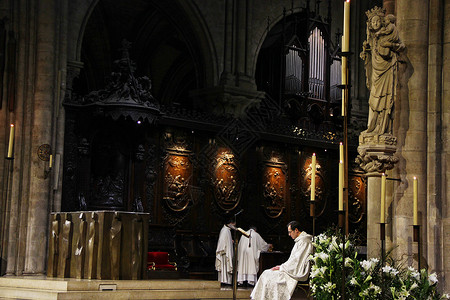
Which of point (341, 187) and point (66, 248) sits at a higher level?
point (341, 187)

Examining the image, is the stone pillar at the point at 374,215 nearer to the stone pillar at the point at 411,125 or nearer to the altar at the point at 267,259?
the stone pillar at the point at 411,125

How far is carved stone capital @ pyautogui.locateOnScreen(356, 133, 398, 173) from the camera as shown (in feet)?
30.3

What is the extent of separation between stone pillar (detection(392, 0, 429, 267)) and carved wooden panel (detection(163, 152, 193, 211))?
9.25 meters

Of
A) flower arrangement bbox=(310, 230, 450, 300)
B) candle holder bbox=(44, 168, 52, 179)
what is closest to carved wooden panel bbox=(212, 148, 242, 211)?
candle holder bbox=(44, 168, 52, 179)

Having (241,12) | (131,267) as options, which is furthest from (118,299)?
(241,12)

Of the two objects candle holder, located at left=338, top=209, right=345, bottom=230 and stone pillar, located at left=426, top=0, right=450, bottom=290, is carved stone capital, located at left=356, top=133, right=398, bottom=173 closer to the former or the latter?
stone pillar, located at left=426, top=0, right=450, bottom=290

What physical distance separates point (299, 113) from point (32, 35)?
814cm

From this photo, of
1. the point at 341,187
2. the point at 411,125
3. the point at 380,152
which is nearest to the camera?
the point at 341,187

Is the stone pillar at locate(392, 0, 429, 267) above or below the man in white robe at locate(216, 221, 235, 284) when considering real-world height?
above

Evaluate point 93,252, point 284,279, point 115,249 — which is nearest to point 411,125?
point 284,279

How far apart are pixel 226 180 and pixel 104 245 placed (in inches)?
341

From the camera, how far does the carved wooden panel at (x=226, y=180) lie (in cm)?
1900

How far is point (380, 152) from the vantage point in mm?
9250

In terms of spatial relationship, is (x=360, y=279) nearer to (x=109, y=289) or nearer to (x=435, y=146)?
(x=435, y=146)
